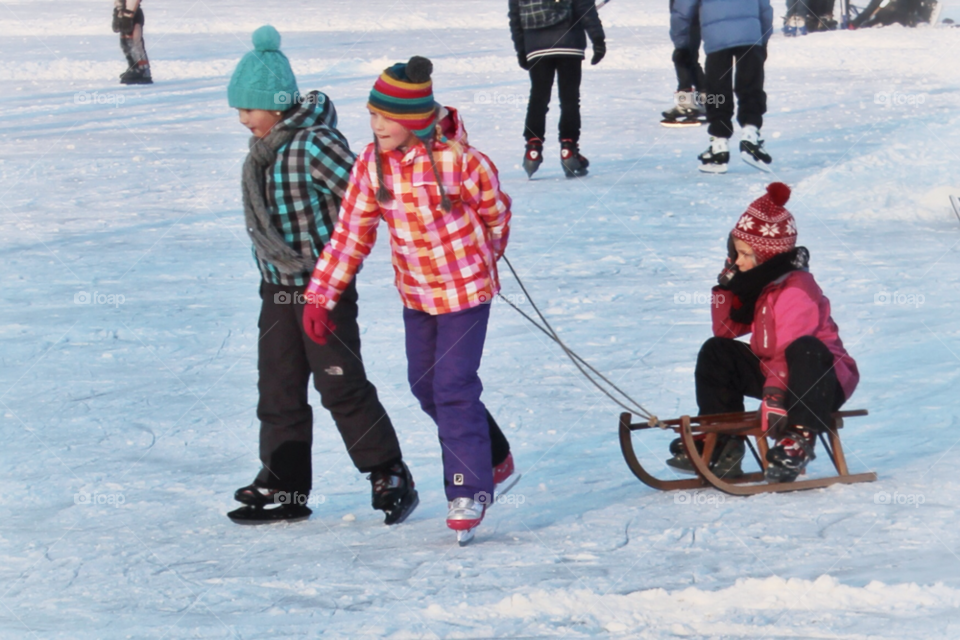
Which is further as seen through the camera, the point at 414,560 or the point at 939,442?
the point at 939,442

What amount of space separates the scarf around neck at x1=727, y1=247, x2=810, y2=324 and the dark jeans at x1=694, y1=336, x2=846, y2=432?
15cm

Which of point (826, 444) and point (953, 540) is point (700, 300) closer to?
point (826, 444)

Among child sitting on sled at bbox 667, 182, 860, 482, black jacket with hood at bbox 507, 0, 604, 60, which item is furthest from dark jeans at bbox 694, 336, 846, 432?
black jacket with hood at bbox 507, 0, 604, 60

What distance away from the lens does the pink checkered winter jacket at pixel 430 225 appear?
9.71 ft

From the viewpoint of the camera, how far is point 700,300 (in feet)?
18.4

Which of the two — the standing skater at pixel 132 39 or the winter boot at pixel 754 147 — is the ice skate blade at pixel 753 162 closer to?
the winter boot at pixel 754 147

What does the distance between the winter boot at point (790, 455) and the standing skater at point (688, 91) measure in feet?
21.4

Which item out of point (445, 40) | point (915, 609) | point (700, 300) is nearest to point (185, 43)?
point (445, 40)

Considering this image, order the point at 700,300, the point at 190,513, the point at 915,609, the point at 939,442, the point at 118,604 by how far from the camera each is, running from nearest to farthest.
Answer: the point at 915,609 < the point at 118,604 < the point at 190,513 < the point at 939,442 < the point at 700,300

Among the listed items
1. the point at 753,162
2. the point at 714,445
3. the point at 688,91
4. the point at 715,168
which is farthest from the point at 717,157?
the point at 714,445

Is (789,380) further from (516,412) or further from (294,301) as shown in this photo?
(294,301)

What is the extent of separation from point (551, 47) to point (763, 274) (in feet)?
15.2

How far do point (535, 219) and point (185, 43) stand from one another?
14581mm

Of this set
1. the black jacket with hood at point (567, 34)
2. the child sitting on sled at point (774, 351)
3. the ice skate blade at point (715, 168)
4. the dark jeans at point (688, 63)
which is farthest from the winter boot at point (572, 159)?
the child sitting on sled at point (774, 351)
